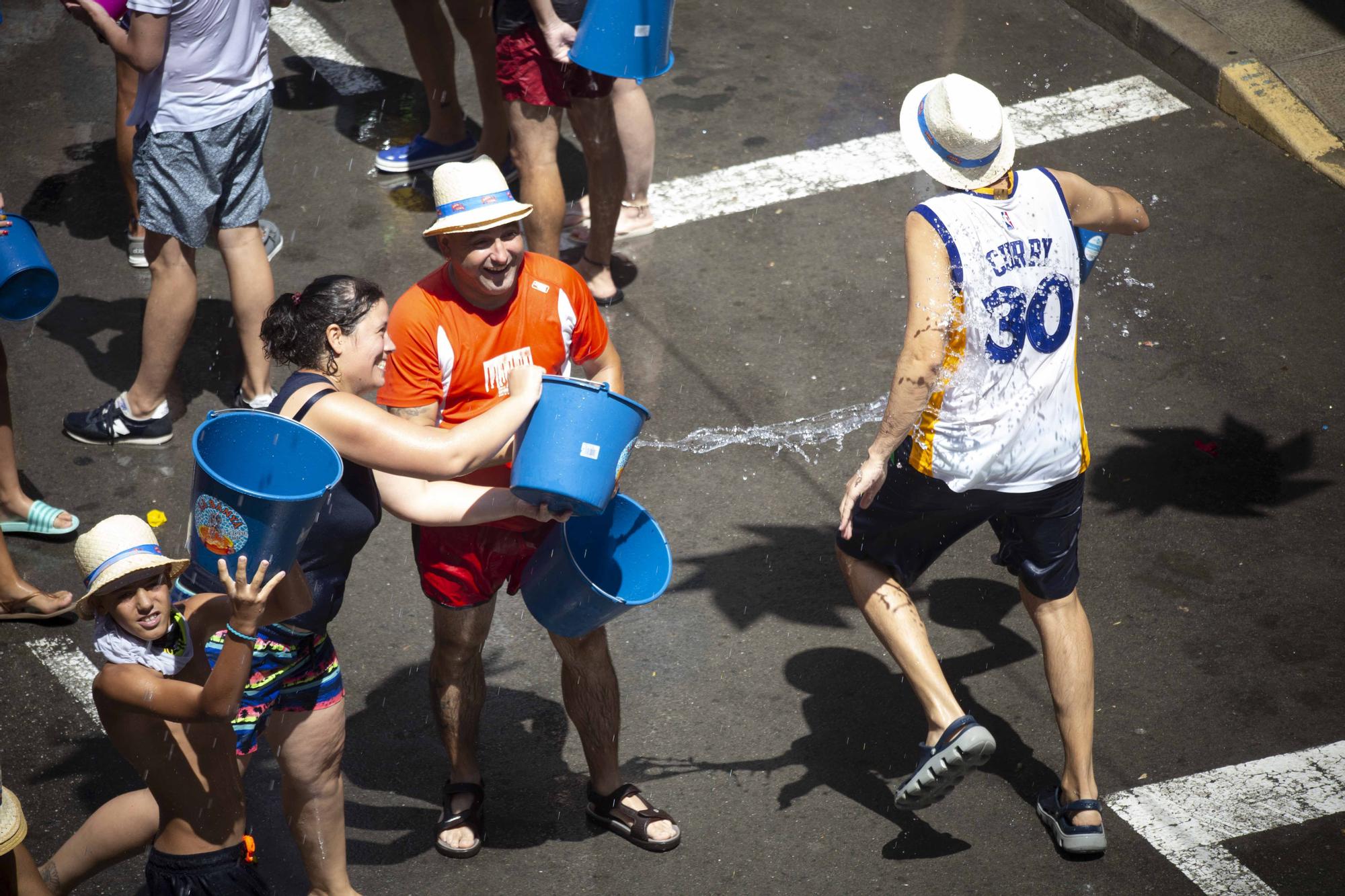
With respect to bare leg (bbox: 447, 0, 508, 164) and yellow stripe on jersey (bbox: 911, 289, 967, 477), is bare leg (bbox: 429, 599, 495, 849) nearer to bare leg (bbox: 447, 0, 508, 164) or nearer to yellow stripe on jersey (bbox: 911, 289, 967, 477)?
yellow stripe on jersey (bbox: 911, 289, 967, 477)

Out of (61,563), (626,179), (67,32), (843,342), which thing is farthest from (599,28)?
(67,32)

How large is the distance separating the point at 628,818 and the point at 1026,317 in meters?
1.86

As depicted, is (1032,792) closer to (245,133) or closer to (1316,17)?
(245,133)

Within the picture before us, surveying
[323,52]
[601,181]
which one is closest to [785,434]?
[601,181]

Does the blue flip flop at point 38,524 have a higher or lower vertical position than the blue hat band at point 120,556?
lower

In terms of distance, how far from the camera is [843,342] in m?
6.11

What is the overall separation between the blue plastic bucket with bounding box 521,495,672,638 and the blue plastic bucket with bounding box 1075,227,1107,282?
1.43 metres

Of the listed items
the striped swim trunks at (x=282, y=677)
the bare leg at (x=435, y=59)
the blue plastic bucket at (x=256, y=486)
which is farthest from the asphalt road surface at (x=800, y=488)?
the blue plastic bucket at (x=256, y=486)

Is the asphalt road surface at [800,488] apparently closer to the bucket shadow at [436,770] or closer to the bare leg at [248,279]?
the bucket shadow at [436,770]

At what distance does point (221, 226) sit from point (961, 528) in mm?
3266

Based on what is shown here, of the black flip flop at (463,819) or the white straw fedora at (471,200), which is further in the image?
the black flip flop at (463,819)

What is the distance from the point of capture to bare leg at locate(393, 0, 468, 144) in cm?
718

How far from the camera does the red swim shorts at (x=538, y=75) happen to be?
580 cm

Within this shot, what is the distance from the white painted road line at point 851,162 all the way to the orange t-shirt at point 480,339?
123 inches
